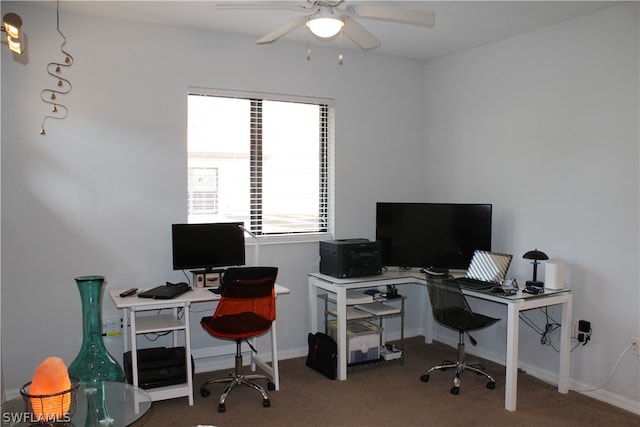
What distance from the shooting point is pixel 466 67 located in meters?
4.73

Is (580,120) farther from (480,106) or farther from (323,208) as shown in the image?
(323,208)

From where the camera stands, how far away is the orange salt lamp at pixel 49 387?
5.27 ft

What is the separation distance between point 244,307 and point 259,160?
1.48m

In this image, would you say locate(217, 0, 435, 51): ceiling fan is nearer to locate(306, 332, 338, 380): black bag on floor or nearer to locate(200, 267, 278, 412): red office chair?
locate(200, 267, 278, 412): red office chair

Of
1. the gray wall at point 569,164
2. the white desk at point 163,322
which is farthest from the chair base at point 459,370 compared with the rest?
the white desk at point 163,322

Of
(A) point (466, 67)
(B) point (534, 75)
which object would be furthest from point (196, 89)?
(B) point (534, 75)

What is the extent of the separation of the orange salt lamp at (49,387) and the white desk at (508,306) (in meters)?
2.62

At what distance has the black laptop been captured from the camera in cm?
349

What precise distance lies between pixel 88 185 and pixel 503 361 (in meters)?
3.69

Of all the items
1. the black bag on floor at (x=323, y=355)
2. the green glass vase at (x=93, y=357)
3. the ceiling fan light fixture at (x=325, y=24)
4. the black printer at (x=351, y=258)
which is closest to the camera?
the green glass vase at (x=93, y=357)

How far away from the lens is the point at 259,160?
4.51 meters

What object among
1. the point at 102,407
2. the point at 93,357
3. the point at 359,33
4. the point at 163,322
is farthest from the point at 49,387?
the point at 359,33

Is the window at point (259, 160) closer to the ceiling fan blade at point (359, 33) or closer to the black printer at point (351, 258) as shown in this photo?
the black printer at point (351, 258)

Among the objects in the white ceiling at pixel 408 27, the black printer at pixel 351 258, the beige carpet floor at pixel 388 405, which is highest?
the white ceiling at pixel 408 27
